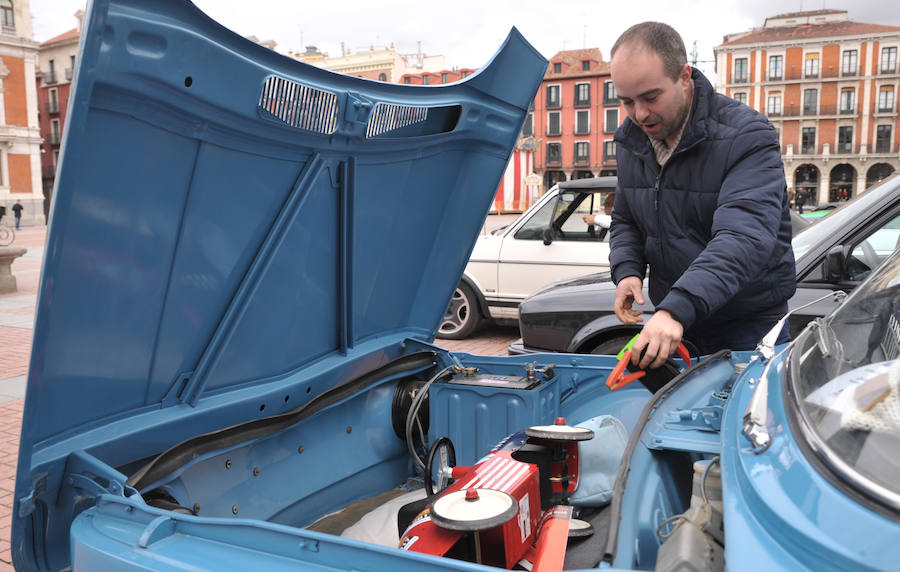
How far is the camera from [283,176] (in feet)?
6.60

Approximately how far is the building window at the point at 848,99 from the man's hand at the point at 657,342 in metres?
70.1

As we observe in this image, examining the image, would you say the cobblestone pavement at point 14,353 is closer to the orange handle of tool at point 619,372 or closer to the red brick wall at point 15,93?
the orange handle of tool at point 619,372

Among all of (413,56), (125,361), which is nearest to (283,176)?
(125,361)

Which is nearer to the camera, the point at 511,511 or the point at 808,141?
the point at 511,511

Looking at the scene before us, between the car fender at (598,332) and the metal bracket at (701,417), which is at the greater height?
the metal bracket at (701,417)

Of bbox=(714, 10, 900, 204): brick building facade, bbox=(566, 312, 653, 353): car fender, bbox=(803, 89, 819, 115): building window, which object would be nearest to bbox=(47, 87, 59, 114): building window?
bbox=(714, 10, 900, 204): brick building facade

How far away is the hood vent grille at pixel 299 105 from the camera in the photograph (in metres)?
1.77

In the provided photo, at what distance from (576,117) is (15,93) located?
143 feet

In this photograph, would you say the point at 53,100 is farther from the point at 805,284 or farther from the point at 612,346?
the point at 805,284

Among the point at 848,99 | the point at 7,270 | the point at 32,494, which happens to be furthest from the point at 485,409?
the point at 848,99

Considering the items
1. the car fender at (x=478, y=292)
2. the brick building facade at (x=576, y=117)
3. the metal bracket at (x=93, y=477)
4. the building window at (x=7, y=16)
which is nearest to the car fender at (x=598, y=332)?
the car fender at (x=478, y=292)

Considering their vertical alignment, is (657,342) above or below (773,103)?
below

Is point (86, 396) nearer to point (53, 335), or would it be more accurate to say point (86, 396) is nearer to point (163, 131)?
point (53, 335)

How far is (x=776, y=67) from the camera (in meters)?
62.3
